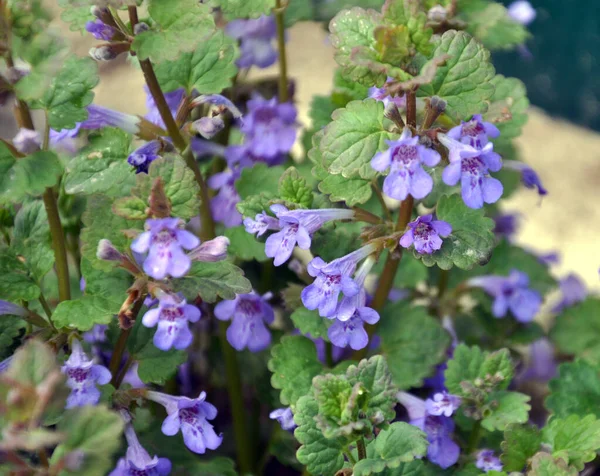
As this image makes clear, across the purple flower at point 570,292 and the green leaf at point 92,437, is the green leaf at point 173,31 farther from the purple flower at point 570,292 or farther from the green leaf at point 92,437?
the purple flower at point 570,292

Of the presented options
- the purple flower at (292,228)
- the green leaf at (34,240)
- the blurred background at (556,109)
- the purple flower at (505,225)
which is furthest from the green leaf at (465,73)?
the blurred background at (556,109)

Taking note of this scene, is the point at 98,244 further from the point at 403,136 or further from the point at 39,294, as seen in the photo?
the point at 403,136

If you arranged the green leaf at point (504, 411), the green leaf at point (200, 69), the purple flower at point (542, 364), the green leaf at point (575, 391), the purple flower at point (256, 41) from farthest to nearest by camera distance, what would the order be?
the purple flower at point (542, 364) → the purple flower at point (256, 41) → the green leaf at point (575, 391) → the green leaf at point (200, 69) → the green leaf at point (504, 411)

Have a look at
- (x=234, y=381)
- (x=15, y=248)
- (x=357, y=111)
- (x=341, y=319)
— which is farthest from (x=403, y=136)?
(x=234, y=381)

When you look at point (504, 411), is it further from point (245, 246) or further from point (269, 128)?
point (269, 128)

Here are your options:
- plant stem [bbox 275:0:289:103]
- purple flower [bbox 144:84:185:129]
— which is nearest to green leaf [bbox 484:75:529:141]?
plant stem [bbox 275:0:289:103]

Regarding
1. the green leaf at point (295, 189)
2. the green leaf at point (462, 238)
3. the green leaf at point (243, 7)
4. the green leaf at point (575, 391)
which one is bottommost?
the green leaf at point (575, 391)

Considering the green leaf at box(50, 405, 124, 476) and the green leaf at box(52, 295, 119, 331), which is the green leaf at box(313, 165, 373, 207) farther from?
the green leaf at box(50, 405, 124, 476)
